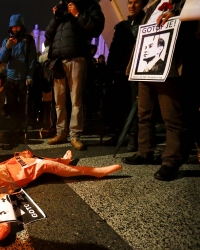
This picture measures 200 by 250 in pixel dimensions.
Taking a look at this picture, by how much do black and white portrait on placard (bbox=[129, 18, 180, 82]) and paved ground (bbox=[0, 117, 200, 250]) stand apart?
0.86 meters

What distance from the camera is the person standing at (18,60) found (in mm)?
4332

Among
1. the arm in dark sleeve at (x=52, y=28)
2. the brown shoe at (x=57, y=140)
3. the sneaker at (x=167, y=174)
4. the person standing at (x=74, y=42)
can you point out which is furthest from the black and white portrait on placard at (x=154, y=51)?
the brown shoe at (x=57, y=140)

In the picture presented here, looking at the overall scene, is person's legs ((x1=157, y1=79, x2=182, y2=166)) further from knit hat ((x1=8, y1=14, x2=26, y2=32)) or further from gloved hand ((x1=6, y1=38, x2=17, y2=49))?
knit hat ((x1=8, y1=14, x2=26, y2=32))

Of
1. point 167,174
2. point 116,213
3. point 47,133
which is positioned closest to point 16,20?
point 47,133

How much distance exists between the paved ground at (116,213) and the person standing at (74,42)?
1221mm

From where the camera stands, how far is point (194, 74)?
2744 mm

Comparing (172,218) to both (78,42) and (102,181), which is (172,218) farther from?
(78,42)

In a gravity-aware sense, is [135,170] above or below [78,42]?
below

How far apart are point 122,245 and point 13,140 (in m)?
2.88

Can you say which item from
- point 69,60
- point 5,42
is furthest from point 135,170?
point 5,42

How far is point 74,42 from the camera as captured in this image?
3.54m

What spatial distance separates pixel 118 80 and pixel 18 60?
1.61 metres

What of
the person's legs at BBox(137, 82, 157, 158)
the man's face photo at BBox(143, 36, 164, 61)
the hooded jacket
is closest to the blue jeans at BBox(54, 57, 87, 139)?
the hooded jacket

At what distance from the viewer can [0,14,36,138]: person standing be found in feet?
14.2
